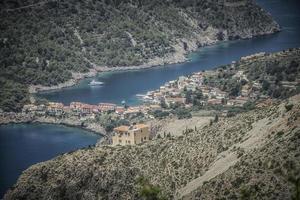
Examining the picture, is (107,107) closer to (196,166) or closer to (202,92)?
(202,92)

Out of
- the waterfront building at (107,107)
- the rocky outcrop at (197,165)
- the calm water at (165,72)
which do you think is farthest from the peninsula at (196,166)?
the calm water at (165,72)

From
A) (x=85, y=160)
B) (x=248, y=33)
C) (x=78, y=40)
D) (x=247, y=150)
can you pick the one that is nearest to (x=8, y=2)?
(x=78, y=40)

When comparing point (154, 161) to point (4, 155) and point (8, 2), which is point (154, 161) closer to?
point (4, 155)

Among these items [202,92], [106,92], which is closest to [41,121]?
Result: [106,92]

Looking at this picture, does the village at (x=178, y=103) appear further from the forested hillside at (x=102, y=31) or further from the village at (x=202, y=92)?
the forested hillside at (x=102, y=31)

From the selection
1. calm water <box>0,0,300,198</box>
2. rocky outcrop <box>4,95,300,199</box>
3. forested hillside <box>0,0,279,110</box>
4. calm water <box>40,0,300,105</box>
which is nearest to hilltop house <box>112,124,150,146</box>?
rocky outcrop <box>4,95,300,199</box>

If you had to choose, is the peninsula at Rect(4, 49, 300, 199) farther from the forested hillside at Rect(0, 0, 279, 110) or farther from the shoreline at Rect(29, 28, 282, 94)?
the forested hillside at Rect(0, 0, 279, 110)
